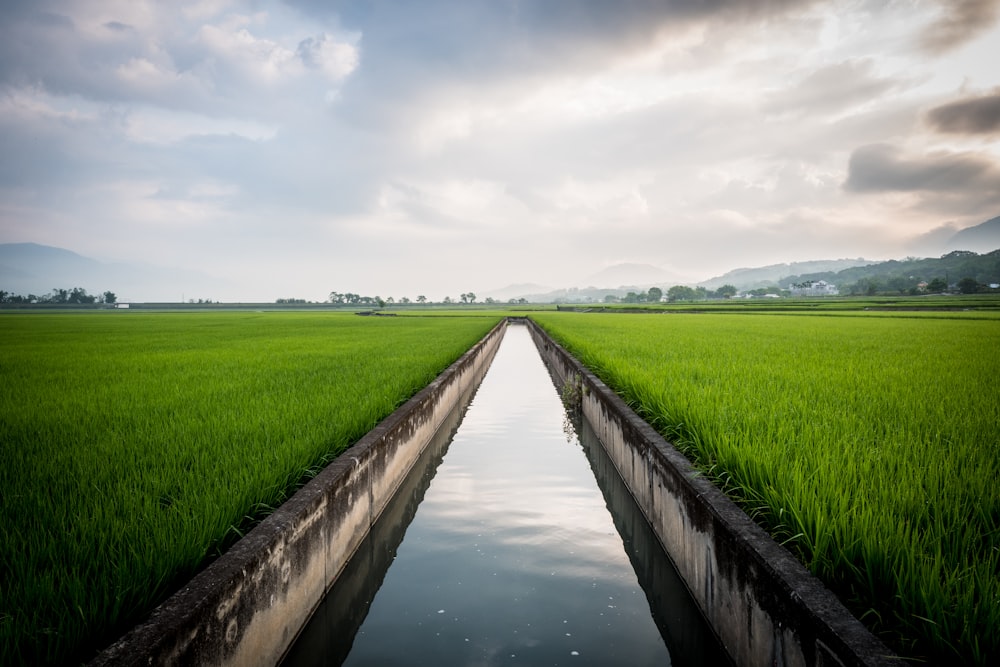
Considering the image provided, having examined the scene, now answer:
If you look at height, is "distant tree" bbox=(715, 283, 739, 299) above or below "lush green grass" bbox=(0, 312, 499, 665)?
above

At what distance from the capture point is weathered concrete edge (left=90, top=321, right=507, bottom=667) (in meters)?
1.79

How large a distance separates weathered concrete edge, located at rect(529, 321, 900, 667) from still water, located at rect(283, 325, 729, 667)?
28cm

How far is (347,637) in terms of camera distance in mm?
2998

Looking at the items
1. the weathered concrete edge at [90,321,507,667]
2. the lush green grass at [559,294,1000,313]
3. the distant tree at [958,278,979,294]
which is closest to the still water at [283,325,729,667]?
the weathered concrete edge at [90,321,507,667]

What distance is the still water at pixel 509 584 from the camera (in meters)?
2.84

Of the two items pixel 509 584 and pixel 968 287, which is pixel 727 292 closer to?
pixel 968 287

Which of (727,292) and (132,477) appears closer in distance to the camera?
(132,477)

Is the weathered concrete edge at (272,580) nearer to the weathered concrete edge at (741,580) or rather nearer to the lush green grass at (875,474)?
the weathered concrete edge at (741,580)

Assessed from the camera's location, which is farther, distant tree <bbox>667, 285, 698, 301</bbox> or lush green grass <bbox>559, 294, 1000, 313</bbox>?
distant tree <bbox>667, 285, 698, 301</bbox>

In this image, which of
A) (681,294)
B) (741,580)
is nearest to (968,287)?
(681,294)

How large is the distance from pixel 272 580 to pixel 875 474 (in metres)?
3.67

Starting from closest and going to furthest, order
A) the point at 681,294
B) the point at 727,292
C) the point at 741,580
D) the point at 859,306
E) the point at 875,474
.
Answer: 1. the point at 741,580
2. the point at 875,474
3. the point at 859,306
4. the point at 727,292
5. the point at 681,294

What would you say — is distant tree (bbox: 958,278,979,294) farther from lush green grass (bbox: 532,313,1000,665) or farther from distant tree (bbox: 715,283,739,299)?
lush green grass (bbox: 532,313,1000,665)

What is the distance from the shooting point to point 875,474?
3.11 metres
